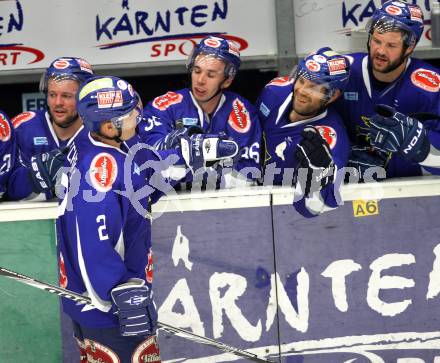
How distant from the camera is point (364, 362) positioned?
4.43 meters

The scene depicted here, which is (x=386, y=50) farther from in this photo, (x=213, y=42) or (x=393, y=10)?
(x=213, y=42)

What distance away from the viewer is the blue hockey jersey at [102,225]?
11.5 feet

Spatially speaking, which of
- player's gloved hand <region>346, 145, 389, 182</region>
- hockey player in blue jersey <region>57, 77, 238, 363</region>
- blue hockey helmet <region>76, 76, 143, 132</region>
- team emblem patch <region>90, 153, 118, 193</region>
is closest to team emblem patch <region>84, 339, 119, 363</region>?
hockey player in blue jersey <region>57, 77, 238, 363</region>

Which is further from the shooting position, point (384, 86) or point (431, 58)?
point (431, 58)

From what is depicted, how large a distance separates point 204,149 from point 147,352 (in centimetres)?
91

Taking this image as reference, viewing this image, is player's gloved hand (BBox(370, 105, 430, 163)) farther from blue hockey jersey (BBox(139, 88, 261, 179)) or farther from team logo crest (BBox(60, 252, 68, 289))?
team logo crest (BBox(60, 252, 68, 289))

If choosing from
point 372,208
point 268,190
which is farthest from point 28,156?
point 372,208

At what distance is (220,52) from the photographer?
457 cm

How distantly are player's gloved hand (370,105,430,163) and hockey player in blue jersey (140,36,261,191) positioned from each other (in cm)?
58

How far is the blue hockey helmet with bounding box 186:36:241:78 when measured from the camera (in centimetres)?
456

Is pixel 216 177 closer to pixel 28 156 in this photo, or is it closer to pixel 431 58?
pixel 28 156

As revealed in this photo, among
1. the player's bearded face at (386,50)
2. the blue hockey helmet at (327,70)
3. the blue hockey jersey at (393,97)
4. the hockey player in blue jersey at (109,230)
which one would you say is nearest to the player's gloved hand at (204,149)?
the hockey player in blue jersey at (109,230)

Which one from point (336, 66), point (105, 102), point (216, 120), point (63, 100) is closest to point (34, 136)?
point (63, 100)

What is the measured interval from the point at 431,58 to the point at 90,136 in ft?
10.2
